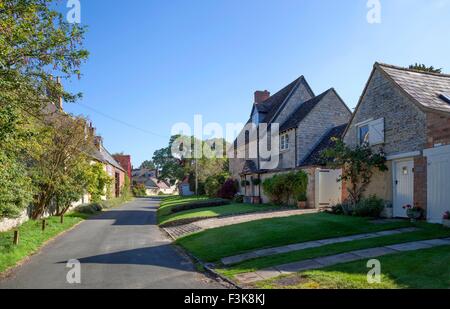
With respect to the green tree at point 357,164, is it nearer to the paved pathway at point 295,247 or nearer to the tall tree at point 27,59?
the paved pathway at point 295,247

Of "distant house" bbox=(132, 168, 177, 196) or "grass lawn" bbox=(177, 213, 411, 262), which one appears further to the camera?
"distant house" bbox=(132, 168, 177, 196)

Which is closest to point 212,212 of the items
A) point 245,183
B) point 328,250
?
point 245,183

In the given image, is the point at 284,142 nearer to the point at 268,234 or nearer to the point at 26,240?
the point at 268,234

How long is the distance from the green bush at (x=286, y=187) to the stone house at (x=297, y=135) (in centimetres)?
53

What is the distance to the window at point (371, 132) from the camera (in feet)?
55.3

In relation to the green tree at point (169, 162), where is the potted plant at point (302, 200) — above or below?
below

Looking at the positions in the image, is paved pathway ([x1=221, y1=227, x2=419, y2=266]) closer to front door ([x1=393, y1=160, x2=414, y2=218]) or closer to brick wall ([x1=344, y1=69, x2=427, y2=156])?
front door ([x1=393, y1=160, x2=414, y2=218])

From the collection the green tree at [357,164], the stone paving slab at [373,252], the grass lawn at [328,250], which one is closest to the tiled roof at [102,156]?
the green tree at [357,164]

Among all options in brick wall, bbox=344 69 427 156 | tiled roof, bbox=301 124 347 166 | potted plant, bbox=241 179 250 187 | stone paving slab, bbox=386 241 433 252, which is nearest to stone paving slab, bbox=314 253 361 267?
stone paving slab, bbox=386 241 433 252

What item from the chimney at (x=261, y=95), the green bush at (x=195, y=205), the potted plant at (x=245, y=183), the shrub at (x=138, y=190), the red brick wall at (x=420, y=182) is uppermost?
the chimney at (x=261, y=95)

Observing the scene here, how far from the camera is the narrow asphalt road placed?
27.7 ft

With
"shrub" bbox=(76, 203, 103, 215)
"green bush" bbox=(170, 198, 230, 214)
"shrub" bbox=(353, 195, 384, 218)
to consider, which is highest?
"shrub" bbox=(353, 195, 384, 218)
